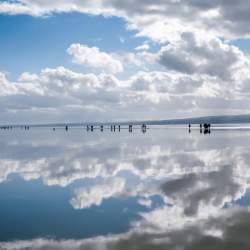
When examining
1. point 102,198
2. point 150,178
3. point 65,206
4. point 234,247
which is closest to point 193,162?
point 150,178

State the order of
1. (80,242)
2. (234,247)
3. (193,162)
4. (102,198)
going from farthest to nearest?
1. (193,162)
2. (102,198)
3. (80,242)
4. (234,247)

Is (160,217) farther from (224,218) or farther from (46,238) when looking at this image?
(46,238)

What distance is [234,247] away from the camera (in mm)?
11133

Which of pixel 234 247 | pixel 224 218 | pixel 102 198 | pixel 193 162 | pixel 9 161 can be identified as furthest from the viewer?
pixel 9 161

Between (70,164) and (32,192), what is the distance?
39.2 ft

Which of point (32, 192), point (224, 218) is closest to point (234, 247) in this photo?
point (224, 218)

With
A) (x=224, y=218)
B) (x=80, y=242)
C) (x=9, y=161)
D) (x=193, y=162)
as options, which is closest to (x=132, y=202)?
(x=224, y=218)

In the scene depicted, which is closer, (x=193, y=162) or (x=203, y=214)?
(x=203, y=214)

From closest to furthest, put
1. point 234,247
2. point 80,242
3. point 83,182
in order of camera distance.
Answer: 1. point 234,247
2. point 80,242
3. point 83,182

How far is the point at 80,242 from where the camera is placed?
11891 millimetres

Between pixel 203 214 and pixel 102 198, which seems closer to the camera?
pixel 203 214

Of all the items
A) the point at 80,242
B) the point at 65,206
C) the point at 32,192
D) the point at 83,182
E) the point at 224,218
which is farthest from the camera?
the point at 83,182

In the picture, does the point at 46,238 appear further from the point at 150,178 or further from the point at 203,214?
the point at 150,178

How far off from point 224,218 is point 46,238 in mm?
6521
